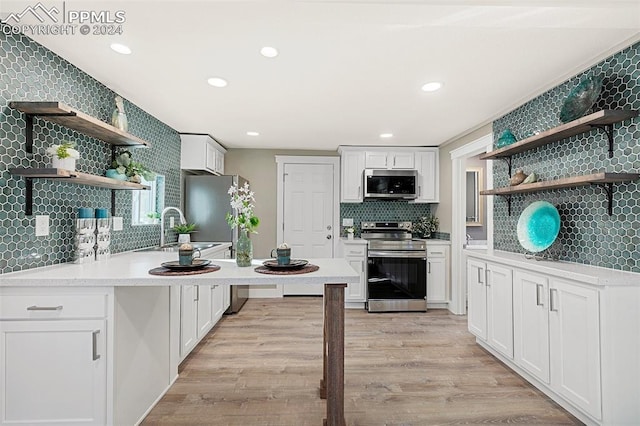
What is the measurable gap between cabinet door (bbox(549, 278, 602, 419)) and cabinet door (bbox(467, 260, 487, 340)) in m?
0.84

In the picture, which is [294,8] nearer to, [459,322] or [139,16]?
[139,16]

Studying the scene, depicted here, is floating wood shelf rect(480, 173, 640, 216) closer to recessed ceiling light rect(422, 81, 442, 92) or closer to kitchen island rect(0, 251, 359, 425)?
recessed ceiling light rect(422, 81, 442, 92)

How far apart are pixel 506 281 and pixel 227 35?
270cm

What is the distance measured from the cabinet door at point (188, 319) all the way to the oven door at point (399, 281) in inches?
88.8

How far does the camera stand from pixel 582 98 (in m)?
2.13

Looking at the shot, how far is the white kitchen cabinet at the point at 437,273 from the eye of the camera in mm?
4434

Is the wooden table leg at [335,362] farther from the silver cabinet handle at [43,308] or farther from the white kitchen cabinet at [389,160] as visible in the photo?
the white kitchen cabinet at [389,160]

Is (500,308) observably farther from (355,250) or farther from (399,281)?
(355,250)

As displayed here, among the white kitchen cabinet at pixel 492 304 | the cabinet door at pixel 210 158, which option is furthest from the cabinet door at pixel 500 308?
the cabinet door at pixel 210 158

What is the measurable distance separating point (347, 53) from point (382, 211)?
3.22 metres

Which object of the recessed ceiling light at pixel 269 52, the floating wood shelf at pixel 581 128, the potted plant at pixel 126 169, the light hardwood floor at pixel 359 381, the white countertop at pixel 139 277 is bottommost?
the light hardwood floor at pixel 359 381

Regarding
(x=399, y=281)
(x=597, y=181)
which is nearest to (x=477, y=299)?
(x=399, y=281)

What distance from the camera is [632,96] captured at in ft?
6.50

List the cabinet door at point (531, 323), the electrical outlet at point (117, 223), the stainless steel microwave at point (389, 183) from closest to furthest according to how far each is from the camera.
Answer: the cabinet door at point (531, 323) → the electrical outlet at point (117, 223) → the stainless steel microwave at point (389, 183)
